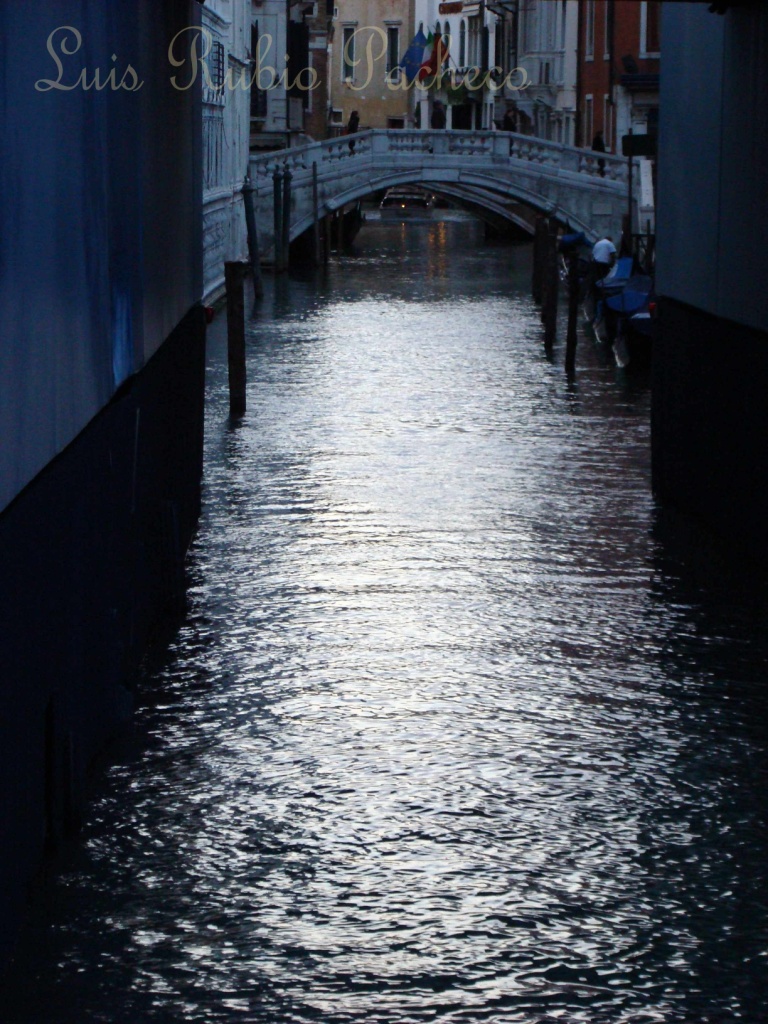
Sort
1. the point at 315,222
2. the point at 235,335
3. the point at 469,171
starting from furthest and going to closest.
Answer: the point at 469,171, the point at 315,222, the point at 235,335

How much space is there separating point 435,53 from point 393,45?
11.7 meters

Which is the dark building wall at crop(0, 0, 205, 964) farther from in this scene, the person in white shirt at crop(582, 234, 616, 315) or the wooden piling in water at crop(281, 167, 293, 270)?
the wooden piling in water at crop(281, 167, 293, 270)

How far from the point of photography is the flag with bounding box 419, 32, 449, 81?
7631 cm

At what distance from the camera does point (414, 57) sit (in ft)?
263

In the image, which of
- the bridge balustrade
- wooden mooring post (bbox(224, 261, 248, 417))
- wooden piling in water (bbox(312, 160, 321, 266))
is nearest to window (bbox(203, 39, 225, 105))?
wooden piling in water (bbox(312, 160, 321, 266))

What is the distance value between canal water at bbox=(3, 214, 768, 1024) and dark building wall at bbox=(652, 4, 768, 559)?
1.38ft

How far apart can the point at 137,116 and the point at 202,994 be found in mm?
4249

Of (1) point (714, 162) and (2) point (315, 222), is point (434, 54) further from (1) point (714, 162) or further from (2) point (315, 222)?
(1) point (714, 162)

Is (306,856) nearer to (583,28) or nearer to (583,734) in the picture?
(583,734)

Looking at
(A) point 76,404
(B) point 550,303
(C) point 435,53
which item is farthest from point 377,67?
(A) point 76,404

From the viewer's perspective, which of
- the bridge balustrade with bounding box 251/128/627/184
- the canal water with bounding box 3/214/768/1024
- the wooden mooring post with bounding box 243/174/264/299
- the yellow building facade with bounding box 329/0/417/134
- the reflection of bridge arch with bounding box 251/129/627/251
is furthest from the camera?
the yellow building facade with bounding box 329/0/417/134

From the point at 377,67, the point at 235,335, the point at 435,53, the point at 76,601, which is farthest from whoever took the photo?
the point at 377,67

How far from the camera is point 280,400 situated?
17703 mm

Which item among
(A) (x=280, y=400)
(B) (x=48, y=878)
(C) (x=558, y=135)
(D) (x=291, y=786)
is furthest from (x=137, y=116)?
(C) (x=558, y=135)
